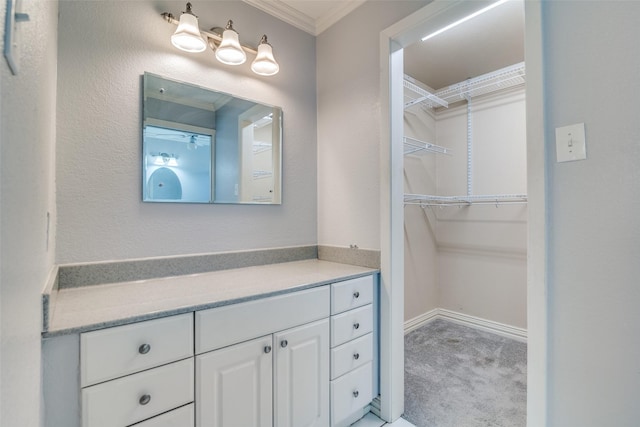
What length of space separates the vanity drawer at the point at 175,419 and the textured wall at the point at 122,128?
2.33 ft

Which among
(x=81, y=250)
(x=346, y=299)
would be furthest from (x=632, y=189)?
(x=81, y=250)

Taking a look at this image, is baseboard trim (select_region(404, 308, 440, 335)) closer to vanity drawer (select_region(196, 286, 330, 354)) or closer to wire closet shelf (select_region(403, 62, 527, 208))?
wire closet shelf (select_region(403, 62, 527, 208))

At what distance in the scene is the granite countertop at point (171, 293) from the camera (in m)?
0.87

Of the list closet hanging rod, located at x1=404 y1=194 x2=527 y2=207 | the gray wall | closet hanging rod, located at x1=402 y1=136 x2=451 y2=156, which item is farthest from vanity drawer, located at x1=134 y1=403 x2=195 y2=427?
closet hanging rod, located at x1=402 y1=136 x2=451 y2=156

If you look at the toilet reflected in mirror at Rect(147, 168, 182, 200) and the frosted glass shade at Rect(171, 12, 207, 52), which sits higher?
the frosted glass shade at Rect(171, 12, 207, 52)

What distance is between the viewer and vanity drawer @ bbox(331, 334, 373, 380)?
4.62ft

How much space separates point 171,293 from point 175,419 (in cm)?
42

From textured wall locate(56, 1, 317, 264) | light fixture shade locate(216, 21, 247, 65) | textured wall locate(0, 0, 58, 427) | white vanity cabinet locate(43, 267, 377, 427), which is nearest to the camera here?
textured wall locate(0, 0, 58, 427)

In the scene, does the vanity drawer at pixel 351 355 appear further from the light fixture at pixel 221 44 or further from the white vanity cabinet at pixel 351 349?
the light fixture at pixel 221 44

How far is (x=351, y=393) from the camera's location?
4.82ft

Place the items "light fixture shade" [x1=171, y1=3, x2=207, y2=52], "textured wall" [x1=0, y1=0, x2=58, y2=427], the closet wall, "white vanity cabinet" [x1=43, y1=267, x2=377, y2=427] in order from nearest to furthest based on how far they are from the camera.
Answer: "textured wall" [x1=0, y1=0, x2=58, y2=427], "white vanity cabinet" [x1=43, y1=267, x2=377, y2=427], "light fixture shade" [x1=171, y1=3, x2=207, y2=52], the closet wall

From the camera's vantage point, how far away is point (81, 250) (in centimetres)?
123

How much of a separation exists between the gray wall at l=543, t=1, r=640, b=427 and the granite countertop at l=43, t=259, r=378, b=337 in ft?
2.73

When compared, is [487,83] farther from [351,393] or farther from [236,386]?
[236,386]
